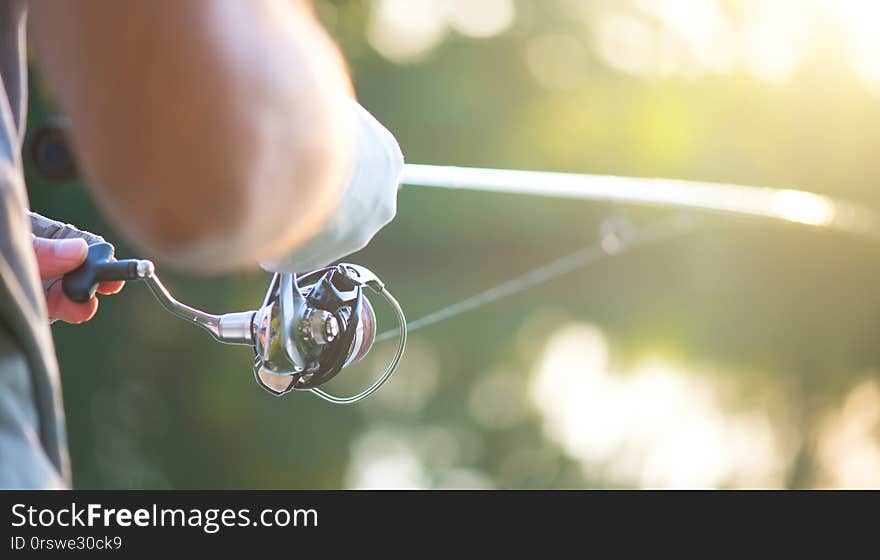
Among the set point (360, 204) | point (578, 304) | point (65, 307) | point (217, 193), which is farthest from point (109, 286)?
point (578, 304)

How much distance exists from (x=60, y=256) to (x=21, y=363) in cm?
30

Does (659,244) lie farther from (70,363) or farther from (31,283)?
(31,283)

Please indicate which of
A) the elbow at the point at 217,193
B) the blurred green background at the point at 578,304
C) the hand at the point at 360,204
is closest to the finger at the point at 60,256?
the hand at the point at 360,204

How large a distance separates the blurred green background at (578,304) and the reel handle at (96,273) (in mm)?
4738

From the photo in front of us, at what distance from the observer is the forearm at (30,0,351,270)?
1.13ft

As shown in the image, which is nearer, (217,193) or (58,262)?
(217,193)

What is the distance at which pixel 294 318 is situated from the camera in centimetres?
71

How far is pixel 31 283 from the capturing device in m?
0.43

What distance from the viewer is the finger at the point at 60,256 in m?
0.71

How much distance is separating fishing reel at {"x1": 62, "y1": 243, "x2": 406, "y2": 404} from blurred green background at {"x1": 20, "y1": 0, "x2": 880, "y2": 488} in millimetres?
4706

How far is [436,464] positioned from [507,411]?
58 cm

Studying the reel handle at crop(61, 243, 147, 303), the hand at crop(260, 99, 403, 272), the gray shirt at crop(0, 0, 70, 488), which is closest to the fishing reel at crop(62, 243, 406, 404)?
the reel handle at crop(61, 243, 147, 303)

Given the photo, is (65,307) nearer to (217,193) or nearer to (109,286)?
(109,286)

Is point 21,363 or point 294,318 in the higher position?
point 294,318
